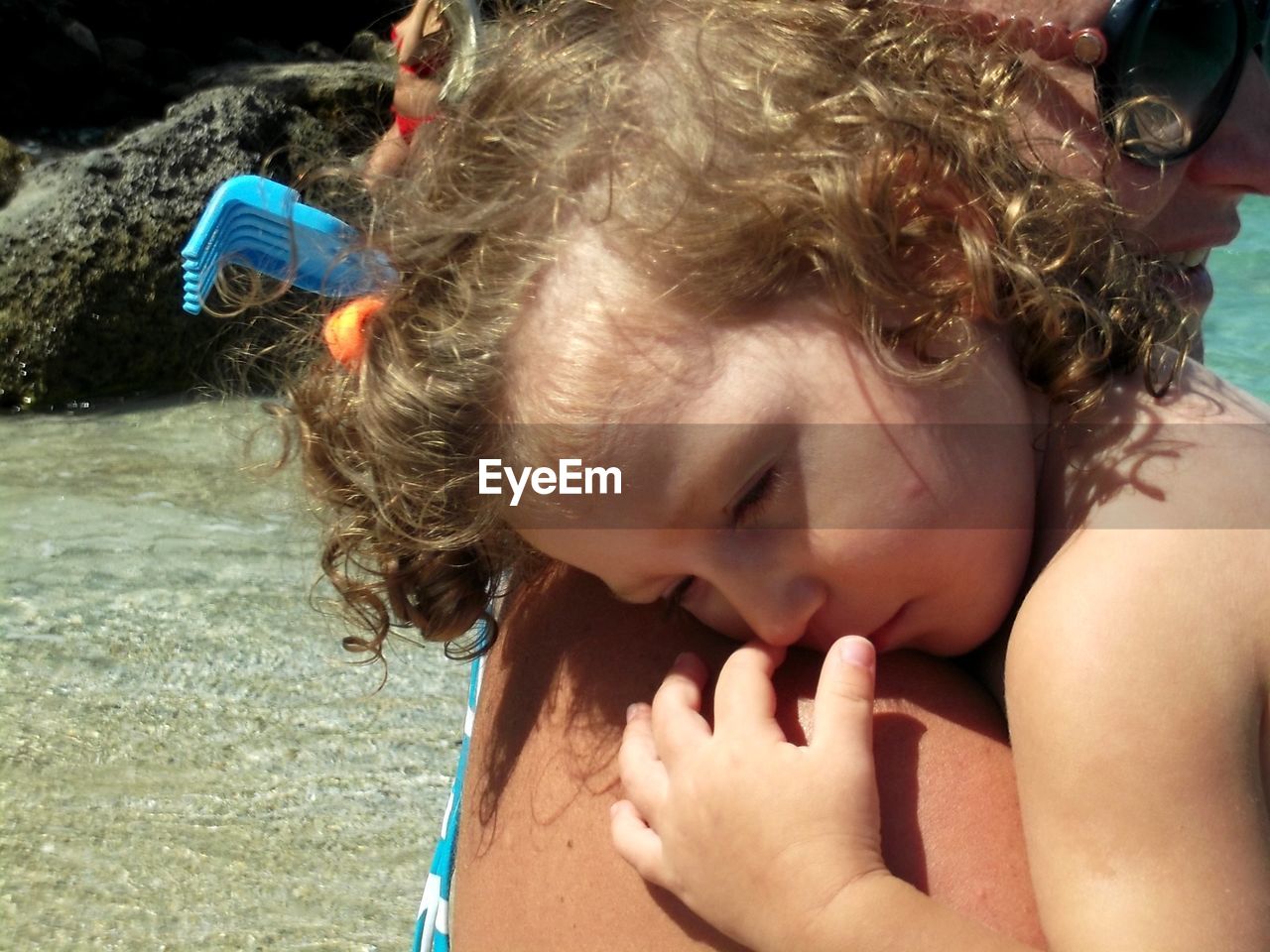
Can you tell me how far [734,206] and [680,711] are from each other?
603 mm

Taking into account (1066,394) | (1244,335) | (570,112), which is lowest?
(1244,335)

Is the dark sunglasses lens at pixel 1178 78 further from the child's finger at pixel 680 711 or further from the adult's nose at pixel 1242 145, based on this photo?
the child's finger at pixel 680 711

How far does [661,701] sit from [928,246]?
0.63m

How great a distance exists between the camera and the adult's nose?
85.7 inches

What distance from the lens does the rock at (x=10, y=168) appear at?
7.25 meters

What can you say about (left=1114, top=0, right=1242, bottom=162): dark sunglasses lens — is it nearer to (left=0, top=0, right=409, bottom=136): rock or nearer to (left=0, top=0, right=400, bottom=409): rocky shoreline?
(left=0, top=0, right=400, bottom=409): rocky shoreline

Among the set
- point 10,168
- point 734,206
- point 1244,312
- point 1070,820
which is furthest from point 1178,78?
point 10,168

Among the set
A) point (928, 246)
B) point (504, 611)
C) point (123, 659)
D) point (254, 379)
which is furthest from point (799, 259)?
point (254, 379)

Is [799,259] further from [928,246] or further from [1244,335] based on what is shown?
[1244,335]

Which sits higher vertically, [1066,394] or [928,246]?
[928,246]

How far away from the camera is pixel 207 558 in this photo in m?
4.55

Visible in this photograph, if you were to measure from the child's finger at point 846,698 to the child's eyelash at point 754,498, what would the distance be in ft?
0.61

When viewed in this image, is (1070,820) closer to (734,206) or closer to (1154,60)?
(734,206)

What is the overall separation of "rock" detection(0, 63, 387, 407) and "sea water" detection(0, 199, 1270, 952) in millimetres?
1371
